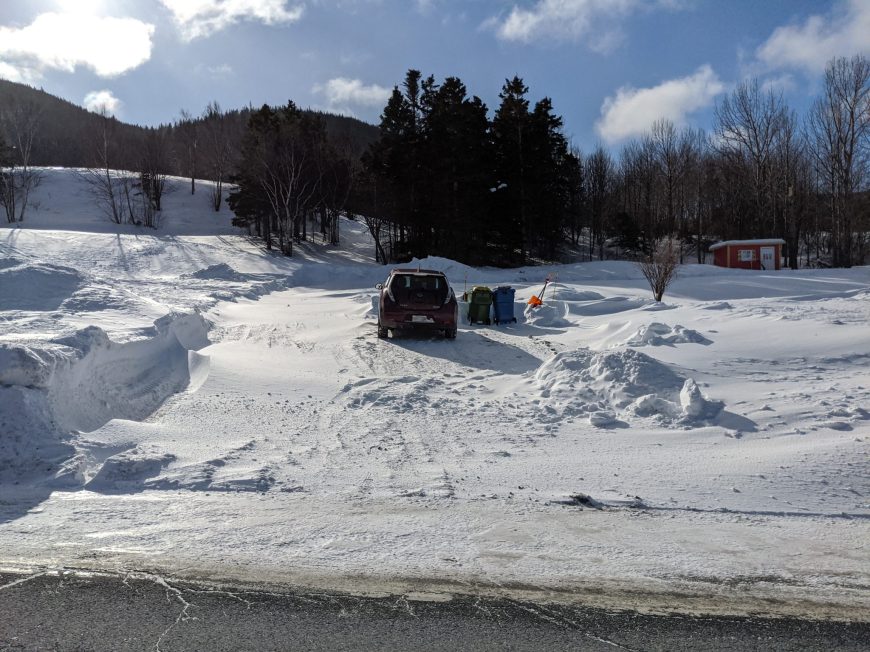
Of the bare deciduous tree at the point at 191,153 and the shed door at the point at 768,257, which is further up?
the bare deciduous tree at the point at 191,153

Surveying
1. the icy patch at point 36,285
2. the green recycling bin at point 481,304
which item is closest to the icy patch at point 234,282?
the icy patch at point 36,285

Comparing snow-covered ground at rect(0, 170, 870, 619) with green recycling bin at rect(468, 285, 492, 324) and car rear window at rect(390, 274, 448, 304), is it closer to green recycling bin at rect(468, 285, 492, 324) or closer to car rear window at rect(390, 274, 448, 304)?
car rear window at rect(390, 274, 448, 304)

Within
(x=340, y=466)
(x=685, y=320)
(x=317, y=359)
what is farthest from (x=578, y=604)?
(x=685, y=320)

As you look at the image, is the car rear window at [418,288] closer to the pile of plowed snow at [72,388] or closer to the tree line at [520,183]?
the pile of plowed snow at [72,388]

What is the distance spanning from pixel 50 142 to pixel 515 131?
90516mm

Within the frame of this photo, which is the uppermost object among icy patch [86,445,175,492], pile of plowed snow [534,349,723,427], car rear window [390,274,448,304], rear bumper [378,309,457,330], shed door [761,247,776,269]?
shed door [761,247,776,269]

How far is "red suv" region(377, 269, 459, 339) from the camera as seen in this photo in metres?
13.2

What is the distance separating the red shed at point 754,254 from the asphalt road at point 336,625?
37542 millimetres

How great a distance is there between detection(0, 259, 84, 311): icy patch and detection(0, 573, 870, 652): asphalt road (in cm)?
1024

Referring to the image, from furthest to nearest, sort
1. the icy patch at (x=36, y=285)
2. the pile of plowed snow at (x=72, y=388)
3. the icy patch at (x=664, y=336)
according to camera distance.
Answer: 1. the icy patch at (x=36, y=285)
2. the icy patch at (x=664, y=336)
3. the pile of plowed snow at (x=72, y=388)

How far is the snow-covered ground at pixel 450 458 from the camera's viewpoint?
3.76 m

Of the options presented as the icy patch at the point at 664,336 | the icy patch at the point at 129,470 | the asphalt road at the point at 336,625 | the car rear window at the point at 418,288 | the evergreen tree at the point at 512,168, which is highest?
the evergreen tree at the point at 512,168

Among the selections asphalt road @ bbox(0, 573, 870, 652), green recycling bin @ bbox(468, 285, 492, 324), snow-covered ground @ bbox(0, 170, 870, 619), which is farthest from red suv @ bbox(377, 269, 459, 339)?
asphalt road @ bbox(0, 573, 870, 652)

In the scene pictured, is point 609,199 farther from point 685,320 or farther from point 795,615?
point 795,615
